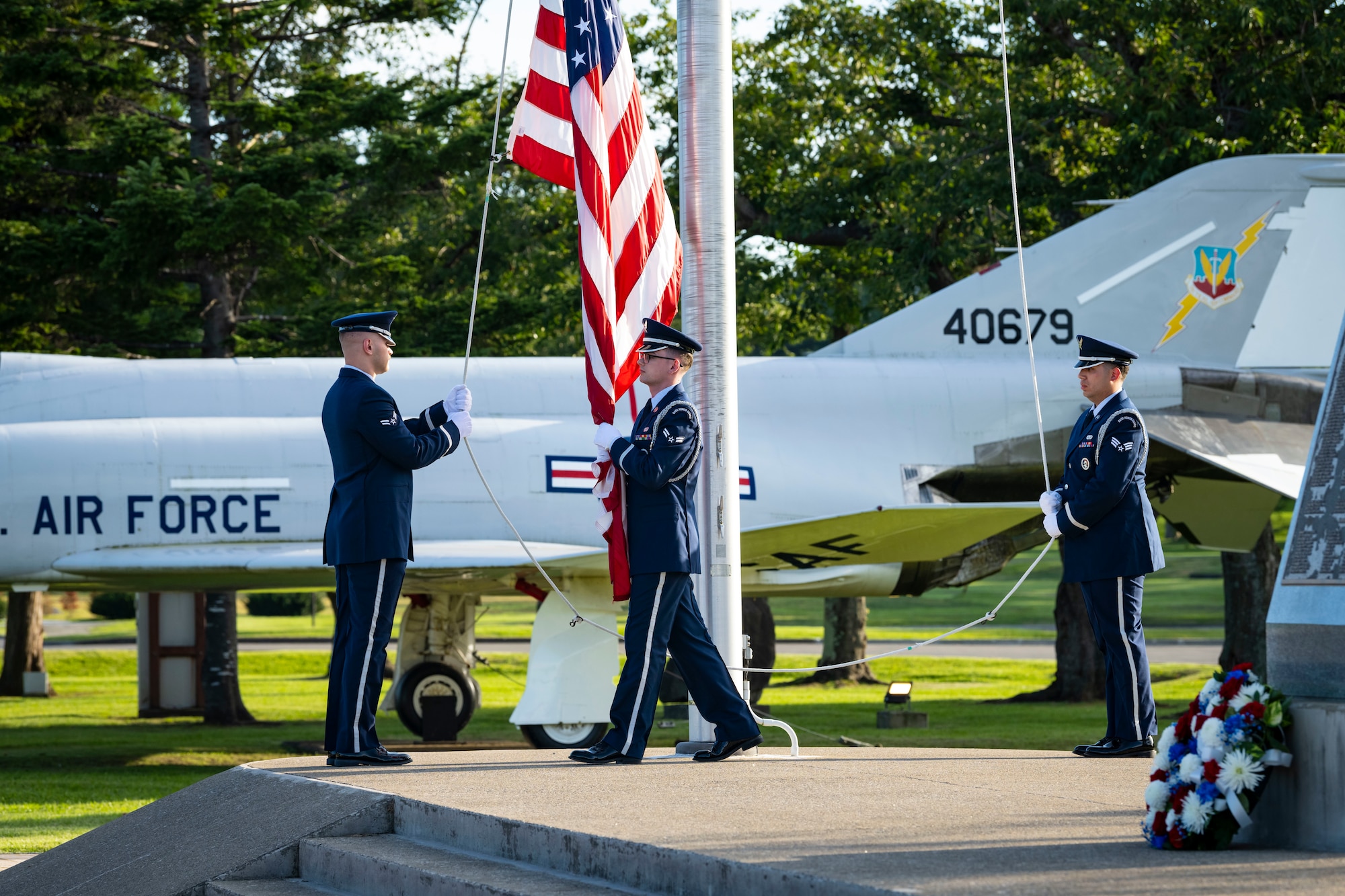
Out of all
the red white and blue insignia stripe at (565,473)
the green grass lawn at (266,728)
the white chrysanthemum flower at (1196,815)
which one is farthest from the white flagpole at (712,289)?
the red white and blue insignia stripe at (565,473)

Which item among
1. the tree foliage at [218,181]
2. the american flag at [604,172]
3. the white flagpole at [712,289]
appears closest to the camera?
the white flagpole at [712,289]

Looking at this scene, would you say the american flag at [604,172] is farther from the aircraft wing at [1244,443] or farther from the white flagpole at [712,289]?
the aircraft wing at [1244,443]

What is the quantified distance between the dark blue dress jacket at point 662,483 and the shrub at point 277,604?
1494 inches

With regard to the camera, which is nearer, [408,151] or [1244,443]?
[1244,443]

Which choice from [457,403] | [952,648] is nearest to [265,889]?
[457,403]

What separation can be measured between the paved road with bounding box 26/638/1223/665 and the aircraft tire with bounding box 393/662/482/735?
1519 cm

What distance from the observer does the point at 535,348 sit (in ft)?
73.3

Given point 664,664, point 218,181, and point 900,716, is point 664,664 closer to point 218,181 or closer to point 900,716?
point 900,716

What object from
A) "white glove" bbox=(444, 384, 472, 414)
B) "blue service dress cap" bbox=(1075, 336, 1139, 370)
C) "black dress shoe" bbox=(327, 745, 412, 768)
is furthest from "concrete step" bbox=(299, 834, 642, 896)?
"blue service dress cap" bbox=(1075, 336, 1139, 370)

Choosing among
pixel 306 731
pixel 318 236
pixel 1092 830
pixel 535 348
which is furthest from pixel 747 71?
pixel 1092 830

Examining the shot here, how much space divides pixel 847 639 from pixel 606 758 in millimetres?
14754

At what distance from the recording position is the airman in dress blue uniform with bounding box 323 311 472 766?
6387 mm

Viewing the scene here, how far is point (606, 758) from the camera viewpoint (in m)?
6.66

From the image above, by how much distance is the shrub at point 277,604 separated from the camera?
43750mm
